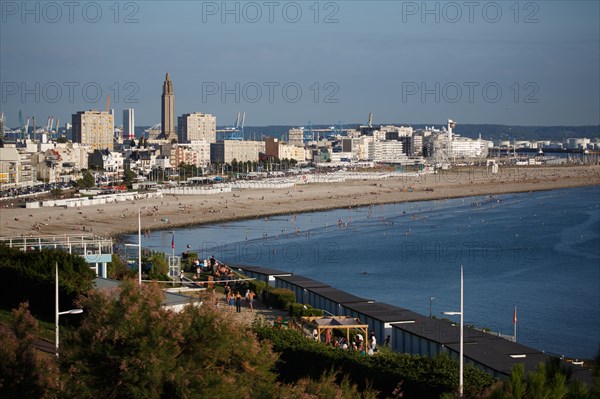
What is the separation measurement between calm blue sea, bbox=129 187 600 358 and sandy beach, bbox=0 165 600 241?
1.68 metres

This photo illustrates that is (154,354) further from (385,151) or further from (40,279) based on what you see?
(385,151)

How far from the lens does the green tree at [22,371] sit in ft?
19.6

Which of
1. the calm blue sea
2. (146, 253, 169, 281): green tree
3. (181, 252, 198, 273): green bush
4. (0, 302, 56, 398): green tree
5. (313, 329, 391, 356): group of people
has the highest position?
(0, 302, 56, 398): green tree

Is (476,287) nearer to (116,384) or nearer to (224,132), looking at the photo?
(116,384)

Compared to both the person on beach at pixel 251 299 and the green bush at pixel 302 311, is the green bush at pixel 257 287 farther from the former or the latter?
the green bush at pixel 302 311

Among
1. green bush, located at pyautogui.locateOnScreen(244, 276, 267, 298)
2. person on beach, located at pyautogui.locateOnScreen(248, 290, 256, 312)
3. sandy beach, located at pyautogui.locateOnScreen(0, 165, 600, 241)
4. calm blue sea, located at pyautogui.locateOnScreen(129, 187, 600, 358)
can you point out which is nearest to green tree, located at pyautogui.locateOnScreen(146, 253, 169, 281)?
green bush, located at pyautogui.locateOnScreen(244, 276, 267, 298)

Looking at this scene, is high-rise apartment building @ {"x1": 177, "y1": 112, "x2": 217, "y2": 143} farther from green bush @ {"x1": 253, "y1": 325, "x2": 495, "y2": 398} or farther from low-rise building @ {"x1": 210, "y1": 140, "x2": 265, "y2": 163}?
green bush @ {"x1": 253, "y1": 325, "x2": 495, "y2": 398}

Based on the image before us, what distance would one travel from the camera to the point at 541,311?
18047 millimetres

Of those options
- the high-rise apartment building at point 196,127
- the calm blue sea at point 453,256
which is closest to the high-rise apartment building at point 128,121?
the high-rise apartment building at point 196,127

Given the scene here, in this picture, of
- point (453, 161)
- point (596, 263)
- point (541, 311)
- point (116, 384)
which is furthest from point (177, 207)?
point (453, 161)

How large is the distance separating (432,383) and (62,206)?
31.3 meters

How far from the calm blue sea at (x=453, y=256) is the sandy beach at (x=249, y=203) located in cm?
Result: 168

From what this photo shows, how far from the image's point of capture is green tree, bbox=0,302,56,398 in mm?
5973

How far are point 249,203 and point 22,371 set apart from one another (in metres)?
36.6
